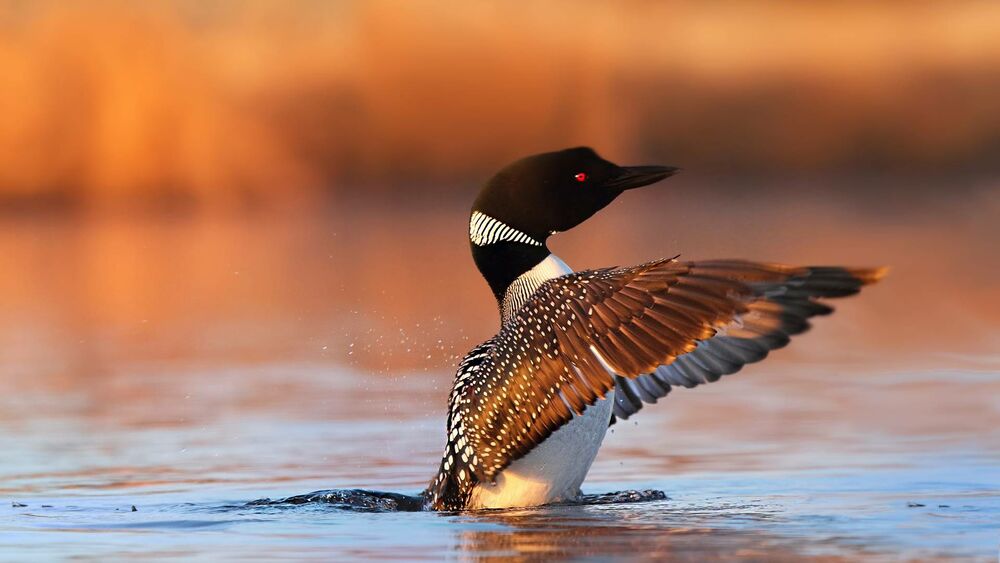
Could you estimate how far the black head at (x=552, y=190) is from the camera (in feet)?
18.4

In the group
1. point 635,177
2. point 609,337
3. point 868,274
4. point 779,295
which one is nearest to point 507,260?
point 635,177

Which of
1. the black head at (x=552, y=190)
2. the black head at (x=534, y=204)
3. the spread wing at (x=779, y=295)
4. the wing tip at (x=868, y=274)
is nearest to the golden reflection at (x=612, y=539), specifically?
the spread wing at (x=779, y=295)

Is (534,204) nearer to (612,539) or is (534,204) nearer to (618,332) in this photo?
(618,332)

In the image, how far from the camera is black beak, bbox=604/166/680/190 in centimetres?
552

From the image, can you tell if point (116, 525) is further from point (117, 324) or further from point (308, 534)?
point (117, 324)

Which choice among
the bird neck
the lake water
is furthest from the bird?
the lake water

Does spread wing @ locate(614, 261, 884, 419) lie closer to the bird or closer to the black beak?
the bird

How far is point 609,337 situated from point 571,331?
0.13 meters

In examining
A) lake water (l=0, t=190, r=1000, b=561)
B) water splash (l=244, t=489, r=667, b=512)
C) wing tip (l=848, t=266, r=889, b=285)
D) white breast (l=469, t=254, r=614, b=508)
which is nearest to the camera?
wing tip (l=848, t=266, r=889, b=285)

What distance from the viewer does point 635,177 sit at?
559 centimetres

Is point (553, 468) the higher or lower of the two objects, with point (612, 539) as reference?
higher

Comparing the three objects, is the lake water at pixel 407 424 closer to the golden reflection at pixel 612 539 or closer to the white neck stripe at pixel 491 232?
the golden reflection at pixel 612 539

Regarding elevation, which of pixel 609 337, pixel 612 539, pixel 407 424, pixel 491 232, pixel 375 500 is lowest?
pixel 612 539

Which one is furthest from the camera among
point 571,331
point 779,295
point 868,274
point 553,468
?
point 553,468
